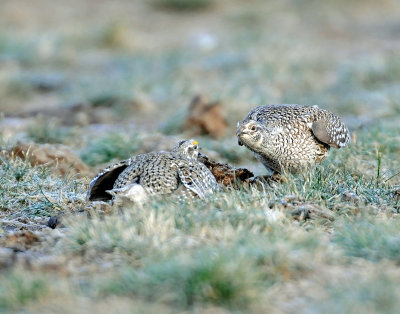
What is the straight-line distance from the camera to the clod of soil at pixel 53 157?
25.3 feet

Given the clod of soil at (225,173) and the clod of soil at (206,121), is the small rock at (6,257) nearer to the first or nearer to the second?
the clod of soil at (225,173)

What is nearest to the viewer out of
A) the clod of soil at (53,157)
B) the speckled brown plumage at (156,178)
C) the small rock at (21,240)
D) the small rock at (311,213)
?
the small rock at (21,240)

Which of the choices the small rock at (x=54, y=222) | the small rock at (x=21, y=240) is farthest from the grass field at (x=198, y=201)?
the small rock at (x=54, y=222)

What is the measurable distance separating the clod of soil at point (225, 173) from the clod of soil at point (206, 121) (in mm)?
3324

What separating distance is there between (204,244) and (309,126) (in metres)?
2.75

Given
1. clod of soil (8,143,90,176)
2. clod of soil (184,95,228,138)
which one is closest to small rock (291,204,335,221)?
clod of soil (8,143,90,176)

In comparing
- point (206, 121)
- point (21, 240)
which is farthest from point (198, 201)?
point (206, 121)

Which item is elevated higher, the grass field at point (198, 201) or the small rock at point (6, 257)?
the grass field at point (198, 201)

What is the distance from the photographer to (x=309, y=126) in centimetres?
718

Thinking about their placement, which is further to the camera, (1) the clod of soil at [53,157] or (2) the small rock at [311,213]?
(1) the clod of soil at [53,157]

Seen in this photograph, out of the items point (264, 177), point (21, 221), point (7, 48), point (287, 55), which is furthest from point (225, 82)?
point (21, 221)

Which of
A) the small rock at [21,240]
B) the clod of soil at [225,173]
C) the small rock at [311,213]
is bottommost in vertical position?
the small rock at [21,240]

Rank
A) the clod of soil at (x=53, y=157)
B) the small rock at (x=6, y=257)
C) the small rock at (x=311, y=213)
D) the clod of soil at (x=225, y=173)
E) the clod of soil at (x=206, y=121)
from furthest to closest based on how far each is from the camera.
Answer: the clod of soil at (x=206, y=121) < the clod of soil at (x=53, y=157) < the clod of soil at (x=225, y=173) < the small rock at (x=311, y=213) < the small rock at (x=6, y=257)

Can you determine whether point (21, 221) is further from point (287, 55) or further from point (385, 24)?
point (385, 24)
